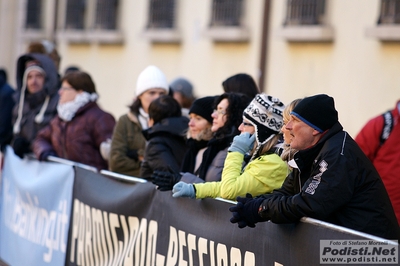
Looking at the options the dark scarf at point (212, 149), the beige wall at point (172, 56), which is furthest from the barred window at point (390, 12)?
the dark scarf at point (212, 149)

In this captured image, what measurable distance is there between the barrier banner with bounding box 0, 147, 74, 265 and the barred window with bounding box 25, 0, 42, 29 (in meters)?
14.3

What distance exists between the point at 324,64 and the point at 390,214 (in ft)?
26.6

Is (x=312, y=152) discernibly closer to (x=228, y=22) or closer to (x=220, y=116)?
(x=220, y=116)

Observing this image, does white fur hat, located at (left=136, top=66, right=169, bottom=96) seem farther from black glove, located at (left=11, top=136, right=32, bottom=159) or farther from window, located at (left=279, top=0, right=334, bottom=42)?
window, located at (left=279, top=0, right=334, bottom=42)

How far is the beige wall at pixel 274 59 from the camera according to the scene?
37.1 ft

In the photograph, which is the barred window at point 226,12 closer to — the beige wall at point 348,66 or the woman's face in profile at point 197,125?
the beige wall at point 348,66

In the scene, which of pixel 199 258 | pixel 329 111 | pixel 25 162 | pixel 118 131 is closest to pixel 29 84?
pixel 25 162

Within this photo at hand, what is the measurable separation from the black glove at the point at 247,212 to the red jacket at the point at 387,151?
269 cm

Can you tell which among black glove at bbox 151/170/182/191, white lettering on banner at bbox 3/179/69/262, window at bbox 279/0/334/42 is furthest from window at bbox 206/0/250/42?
black glove at bbox 151/170/182/191

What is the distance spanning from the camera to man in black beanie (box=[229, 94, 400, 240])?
418 cm

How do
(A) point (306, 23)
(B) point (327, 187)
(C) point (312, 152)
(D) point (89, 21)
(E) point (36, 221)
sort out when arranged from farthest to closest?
(D) point (89, 21) < (A) point (306, 23) < (E) point (36, 221) < (C) point (312, 152) < (B) point (327, 187)

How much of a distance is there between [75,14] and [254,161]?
15972 mm

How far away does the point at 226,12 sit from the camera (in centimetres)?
1453

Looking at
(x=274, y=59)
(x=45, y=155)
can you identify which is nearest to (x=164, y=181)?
(x=45, y=155)
